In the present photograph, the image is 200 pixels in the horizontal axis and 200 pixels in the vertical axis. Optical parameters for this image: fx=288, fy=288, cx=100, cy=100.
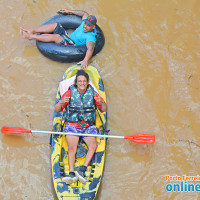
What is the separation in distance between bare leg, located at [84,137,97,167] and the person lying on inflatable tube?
138 cm

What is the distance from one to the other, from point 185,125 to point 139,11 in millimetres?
2600

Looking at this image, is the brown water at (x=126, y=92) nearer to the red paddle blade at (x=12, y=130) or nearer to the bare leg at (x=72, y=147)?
the red paddle blade at (x=12, y=130)

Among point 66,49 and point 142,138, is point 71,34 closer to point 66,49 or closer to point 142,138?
point 66,49

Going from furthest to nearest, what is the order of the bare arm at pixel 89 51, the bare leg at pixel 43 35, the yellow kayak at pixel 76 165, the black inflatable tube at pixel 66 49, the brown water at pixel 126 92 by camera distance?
the bare leg at pixel 43 35
the black inflatable tube at pixel 66 49
the bare arm at pixel 89 51
the brown water at pixel 126 92
the yellow kayak at pixel 76 165

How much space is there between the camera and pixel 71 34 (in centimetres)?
498

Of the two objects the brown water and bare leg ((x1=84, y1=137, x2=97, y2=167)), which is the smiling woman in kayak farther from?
the brown water

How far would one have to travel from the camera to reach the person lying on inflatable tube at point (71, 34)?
466 cm

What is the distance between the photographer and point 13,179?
3873 mm

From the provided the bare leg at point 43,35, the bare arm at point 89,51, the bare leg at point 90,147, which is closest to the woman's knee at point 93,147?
the bare leg at point 90,147

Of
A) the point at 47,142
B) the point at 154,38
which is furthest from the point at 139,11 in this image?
the point at 47,142

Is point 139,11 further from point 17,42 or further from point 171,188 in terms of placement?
point 171,188

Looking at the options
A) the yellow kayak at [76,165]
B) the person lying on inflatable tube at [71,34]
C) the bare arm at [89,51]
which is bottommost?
the yellow kayak at [76,165]

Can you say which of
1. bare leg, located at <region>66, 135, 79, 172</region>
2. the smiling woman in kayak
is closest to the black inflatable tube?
the smiling woman in kayak

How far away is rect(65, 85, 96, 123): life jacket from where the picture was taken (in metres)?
3.84
